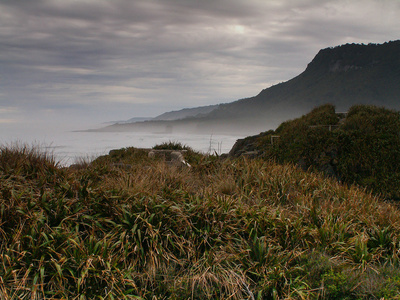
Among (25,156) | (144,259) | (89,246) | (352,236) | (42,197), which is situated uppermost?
(25,156)

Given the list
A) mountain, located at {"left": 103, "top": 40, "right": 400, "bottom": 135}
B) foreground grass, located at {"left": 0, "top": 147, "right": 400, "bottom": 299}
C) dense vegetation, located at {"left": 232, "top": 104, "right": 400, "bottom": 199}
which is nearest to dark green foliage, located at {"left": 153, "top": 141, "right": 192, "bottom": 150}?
dense vegetation, located at {"left": 232, "top": 104, "right": 400, "bottom": 199}

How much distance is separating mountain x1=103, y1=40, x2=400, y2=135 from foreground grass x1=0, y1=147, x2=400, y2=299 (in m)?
68.9

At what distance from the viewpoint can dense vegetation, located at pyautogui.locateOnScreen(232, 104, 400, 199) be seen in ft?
36.2

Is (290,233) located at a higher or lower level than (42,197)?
lower

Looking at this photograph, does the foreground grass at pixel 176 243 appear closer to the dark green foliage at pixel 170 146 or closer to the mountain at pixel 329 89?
the dark green foliage at pixel 170 146

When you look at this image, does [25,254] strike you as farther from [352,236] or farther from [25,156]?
[352,236]

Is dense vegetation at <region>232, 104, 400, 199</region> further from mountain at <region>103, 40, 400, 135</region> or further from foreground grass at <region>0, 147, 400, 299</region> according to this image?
mountain at <region>103, 40, 400, 135</region>

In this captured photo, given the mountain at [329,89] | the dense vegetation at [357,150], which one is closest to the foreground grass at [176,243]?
the dense vegetation at [357,150]

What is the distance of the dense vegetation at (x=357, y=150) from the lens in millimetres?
11047

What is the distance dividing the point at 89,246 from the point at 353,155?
28.8ft

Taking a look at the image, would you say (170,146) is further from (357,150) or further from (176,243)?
(176,243)

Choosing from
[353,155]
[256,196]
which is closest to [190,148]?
[353,155]

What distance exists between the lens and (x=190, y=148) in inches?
660

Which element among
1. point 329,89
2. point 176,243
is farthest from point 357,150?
point 329,89
